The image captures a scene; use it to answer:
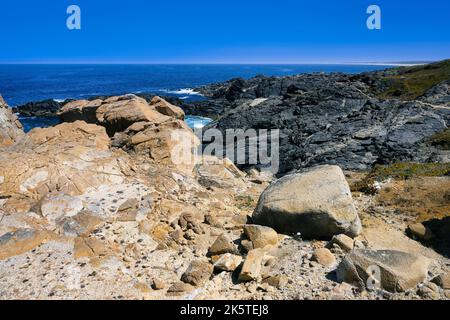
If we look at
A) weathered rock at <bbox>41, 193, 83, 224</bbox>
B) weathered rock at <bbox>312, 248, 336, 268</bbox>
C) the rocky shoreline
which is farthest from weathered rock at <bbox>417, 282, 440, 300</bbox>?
weathered rock at <bbox>41, 193, 83, 224</bbox>

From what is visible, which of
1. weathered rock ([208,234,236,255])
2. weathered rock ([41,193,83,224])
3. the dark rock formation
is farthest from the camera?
the dark rock formation

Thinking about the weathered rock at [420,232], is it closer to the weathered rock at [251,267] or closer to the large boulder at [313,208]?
the large boulder at [313,208]

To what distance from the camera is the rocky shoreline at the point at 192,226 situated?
9203 millimetres

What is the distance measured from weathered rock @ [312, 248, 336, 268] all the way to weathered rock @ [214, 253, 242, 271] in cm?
234

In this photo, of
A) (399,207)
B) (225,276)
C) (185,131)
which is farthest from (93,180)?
(399,207)

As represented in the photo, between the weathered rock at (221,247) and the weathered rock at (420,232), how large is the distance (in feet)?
22.9

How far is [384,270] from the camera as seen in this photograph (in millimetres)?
8961

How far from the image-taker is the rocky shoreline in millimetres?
9203

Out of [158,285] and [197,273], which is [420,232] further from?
[158,285]

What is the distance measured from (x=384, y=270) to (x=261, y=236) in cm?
394

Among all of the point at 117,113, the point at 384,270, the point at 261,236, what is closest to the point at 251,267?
the point at 261,236

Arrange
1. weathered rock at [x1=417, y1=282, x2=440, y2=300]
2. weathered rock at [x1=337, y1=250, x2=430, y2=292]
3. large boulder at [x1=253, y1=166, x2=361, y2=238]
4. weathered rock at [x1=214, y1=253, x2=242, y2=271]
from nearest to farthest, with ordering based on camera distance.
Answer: weathered rock at [x1=417, y1=282, x2=440, y2=300], weathered rock at [x1=337, y1=250, x2=430, y2=292], weathered rock at [x1=214, y1=253, x2=242, y2=271], large boulder at [x1=253, y1=166, x2=361, y2=238]

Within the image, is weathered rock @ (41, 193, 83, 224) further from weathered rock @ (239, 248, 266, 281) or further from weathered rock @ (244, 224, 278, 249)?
weathered rock @ (239, 248, 266, 281)

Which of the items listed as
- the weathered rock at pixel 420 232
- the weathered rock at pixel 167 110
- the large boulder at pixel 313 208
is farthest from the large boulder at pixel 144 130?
the weathered rock at pixel 420 232
